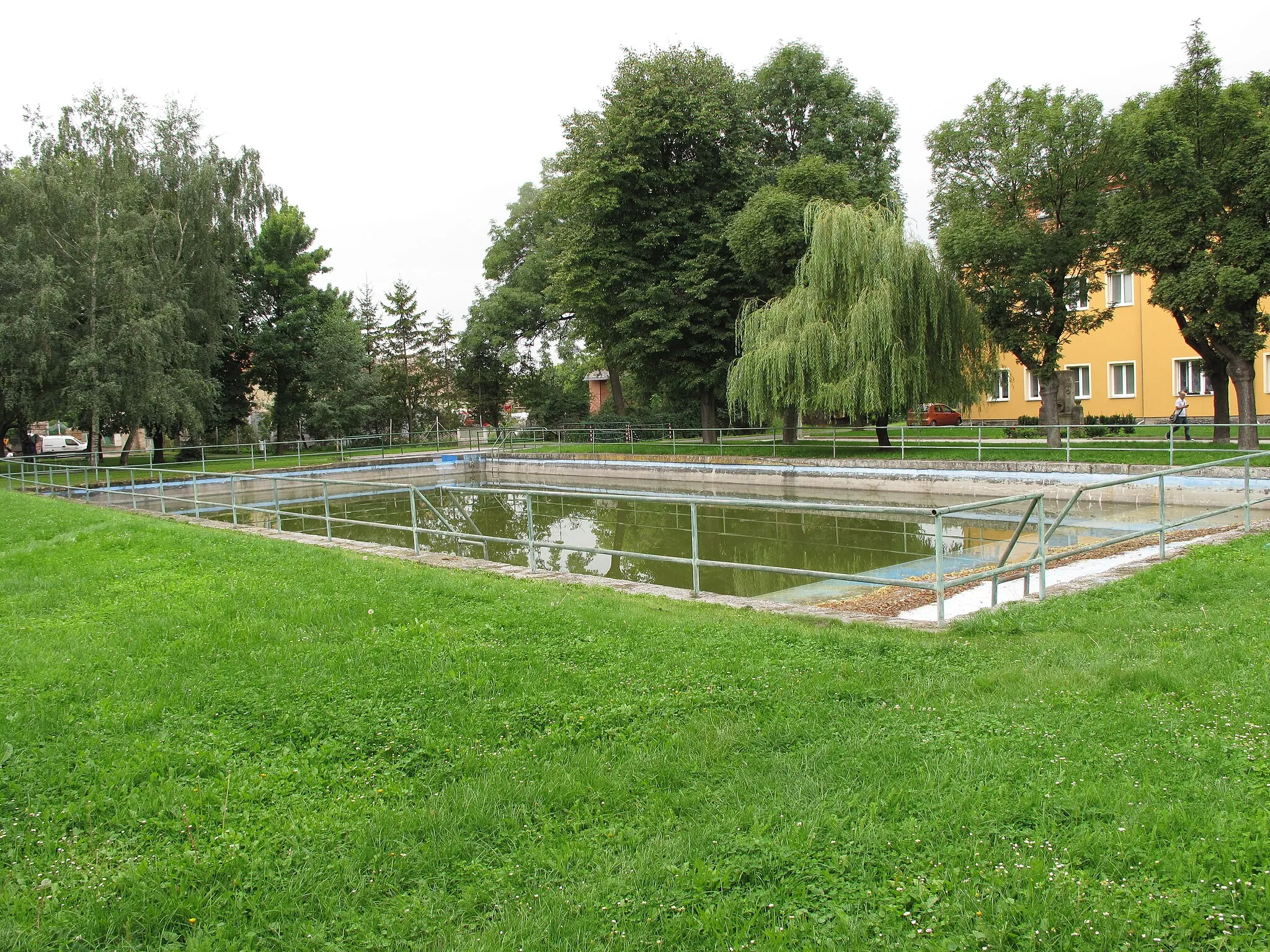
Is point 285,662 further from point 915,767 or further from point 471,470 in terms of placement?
point 471,470

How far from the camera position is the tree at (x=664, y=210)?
98.1 feet

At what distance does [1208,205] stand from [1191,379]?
15.6 meters

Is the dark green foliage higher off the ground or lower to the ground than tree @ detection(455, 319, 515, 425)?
higher

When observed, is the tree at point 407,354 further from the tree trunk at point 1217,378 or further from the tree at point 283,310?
the tree trunk at point 1217,378

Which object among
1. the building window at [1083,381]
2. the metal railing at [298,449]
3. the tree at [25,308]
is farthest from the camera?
the building window at [1083,381]

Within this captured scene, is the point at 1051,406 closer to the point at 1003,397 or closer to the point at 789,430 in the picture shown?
the point at 789,430

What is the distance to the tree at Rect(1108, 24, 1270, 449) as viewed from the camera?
59.2 feet

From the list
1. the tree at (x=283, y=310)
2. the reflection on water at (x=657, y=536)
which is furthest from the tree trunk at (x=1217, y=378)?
the tree at (x=283, y=310)

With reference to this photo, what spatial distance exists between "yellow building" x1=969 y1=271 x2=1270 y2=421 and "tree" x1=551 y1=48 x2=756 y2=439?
12223mm

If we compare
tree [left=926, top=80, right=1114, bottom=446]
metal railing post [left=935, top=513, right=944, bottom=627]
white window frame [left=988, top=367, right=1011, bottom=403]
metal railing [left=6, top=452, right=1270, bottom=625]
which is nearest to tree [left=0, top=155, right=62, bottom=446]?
metal railing [left=6, top=452, right=1270, bottom=625]

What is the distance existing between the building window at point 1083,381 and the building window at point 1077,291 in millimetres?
12976

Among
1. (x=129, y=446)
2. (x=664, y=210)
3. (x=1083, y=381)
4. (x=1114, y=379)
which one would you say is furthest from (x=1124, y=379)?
(x=129, y=446)

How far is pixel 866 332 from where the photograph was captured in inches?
919

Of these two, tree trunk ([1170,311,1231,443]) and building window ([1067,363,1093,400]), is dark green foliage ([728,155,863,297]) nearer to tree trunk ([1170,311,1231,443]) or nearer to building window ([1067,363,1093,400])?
tree trunk ([1170,311,1231,443])
